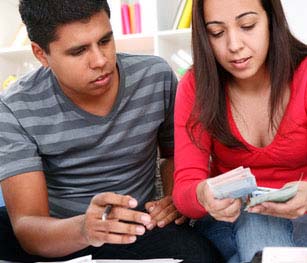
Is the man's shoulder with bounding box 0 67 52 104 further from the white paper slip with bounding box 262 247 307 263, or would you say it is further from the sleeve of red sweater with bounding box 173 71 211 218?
the white paper slip with bounding box 262 247 307 263

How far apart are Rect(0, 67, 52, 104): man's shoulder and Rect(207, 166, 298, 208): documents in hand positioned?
616mm

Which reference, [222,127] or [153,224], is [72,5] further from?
[153,224]

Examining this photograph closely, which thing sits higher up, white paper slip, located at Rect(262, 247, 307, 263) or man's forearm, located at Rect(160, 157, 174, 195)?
white paper slip, located at Rect(262, 247, 307, 263)

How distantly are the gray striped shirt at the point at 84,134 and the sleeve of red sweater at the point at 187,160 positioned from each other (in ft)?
0.43

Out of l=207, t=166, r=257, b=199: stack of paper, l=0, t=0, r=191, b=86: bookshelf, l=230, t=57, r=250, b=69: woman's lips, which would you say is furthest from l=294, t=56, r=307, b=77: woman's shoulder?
l=0, t=0, r=191, b=86: bookshelf

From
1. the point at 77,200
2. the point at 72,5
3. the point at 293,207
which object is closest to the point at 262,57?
the point at 293,207

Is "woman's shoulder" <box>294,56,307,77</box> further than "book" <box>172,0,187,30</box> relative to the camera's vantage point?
No

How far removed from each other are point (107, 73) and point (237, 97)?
1.13 feet

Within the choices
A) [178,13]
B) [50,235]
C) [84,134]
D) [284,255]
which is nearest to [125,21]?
[178,13]

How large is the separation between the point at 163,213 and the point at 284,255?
48 centimetres

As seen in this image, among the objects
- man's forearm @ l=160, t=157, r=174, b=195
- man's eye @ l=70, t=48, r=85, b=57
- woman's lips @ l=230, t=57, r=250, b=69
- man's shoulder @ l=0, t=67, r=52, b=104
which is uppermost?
man's eye @ l=70, t=48, r=85, b=57

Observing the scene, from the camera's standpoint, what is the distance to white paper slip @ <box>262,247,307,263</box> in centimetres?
74

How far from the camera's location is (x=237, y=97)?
3.98 feet

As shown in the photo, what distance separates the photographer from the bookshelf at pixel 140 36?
210cm
